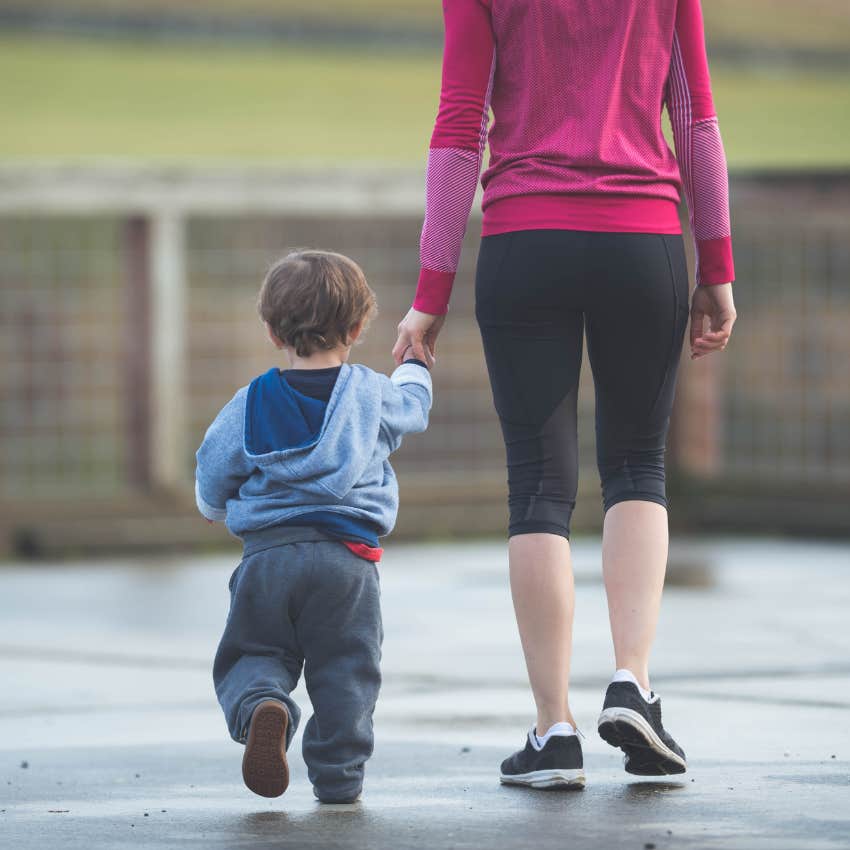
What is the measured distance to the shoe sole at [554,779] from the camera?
142 inches

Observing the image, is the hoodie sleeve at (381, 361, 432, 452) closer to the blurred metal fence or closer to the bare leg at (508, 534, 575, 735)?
the bare leg at (508, 534, 575, 735)

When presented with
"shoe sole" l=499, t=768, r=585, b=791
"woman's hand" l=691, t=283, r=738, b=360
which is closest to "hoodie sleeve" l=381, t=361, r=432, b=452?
"woman's hand" l=691, t=283, r=738, b=360

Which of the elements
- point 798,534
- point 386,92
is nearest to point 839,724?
point 798,534

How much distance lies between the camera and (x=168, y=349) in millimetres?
8961

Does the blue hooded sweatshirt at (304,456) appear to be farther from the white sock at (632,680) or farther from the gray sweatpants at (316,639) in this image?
the white sock at (632,680)

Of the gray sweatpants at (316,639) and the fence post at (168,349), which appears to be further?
the fence post at (168,349)

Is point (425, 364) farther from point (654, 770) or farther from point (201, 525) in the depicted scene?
point (201, 525)

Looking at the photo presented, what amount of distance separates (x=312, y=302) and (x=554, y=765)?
3.12ft

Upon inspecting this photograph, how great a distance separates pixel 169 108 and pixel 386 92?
4.66 m

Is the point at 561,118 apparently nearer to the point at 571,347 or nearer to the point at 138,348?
the point at 571,347


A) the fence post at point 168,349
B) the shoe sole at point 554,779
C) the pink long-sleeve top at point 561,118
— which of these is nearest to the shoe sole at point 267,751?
the shoe sole at point 554,779

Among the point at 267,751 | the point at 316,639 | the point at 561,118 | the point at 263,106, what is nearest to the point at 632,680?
the point at 316,639

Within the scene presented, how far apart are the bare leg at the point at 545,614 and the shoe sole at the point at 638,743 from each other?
11 cm

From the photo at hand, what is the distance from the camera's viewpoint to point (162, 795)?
12.2 feet
